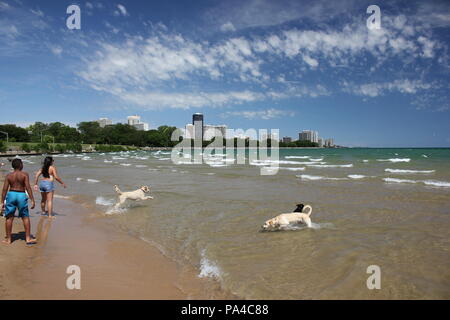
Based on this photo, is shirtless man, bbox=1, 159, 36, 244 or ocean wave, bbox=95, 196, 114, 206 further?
ocean wave, bbox=95, 196, 114, 206

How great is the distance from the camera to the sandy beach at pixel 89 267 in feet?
14.3

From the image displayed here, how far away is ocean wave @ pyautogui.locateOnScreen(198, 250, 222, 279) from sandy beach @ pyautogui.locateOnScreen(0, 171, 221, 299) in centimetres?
26

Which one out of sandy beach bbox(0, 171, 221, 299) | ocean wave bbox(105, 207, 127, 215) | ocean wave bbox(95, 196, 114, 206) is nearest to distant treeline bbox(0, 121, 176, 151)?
ocean wave bbox(95, 196, 114, 206)

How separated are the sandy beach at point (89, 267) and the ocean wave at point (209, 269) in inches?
10.3

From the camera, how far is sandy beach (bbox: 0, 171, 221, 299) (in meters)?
4.37

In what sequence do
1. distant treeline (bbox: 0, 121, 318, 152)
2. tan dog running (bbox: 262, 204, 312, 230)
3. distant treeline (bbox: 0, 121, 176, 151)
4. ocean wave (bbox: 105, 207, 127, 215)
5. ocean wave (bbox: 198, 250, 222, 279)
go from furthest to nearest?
distant treeline (bbox: 0, 121, 176, 151), distant treeline (bbox: 0, 121, 318, 152), ocean wave (bbox: 105, 207, 127, 215), tan dog running (bbox: 262, 204, 312, 230), ocean wave (bbox: 198, 250, 222, 279)

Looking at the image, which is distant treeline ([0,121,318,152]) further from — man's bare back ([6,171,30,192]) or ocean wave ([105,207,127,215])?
man's bare back ([6,171,30,192])

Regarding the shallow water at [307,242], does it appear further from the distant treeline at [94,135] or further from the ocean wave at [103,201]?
the distant treeline at [94,135]

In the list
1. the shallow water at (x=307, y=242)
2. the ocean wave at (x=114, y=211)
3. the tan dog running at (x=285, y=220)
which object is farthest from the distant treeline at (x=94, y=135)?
the tan dog running at (x=285, y=220)

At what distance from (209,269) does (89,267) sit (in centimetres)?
217

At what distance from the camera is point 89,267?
535 cm

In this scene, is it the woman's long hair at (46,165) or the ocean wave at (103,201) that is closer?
the woman's long hair at (46,165)
